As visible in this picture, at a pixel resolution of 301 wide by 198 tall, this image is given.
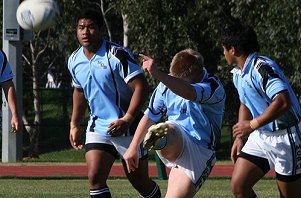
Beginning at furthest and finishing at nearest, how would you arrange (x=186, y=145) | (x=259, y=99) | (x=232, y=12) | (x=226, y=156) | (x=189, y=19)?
(x=226, y=156), (x=189, y=19), (x=232, y=12), (x=259, y=99), (x=186, y=145)

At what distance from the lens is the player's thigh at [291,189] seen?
338 inches

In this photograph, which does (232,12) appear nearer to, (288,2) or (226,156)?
(288,2)

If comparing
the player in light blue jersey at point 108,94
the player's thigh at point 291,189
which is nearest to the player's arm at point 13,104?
the player in light blue jersey at point 108,94

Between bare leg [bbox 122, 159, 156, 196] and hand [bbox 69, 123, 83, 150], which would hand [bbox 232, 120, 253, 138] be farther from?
hand [bbox 69, 123, 83, 150]

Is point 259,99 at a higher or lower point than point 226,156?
higher

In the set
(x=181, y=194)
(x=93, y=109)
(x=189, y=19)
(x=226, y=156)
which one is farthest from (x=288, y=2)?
(x=181, y=194)

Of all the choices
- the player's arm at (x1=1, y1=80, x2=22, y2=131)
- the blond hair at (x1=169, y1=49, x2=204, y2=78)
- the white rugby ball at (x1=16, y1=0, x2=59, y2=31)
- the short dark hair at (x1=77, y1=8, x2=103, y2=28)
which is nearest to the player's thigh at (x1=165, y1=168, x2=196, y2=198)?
Answer: the blond hair at (x1=169, y1=49, x2=204, y2=78)

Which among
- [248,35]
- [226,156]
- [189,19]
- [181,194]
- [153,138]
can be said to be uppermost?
[248,35]

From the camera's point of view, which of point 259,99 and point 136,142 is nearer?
point 136,142

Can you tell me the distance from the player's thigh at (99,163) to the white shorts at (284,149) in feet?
4.93

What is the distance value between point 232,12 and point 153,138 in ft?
66.5

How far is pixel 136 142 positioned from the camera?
7914mm

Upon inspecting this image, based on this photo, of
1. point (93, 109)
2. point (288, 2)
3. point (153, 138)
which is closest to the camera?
point (153, 138)

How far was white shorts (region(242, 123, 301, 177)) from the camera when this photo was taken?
8602mm
